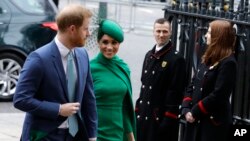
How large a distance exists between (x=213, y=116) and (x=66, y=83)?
2.03 m

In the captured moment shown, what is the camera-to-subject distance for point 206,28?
777 centimetres

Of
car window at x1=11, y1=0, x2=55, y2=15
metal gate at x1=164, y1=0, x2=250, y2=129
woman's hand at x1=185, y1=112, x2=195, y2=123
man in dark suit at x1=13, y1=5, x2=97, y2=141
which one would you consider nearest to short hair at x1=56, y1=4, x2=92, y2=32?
man in dark suit at x1=13, y1=5, x2=97, y2=141

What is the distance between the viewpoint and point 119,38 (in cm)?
602

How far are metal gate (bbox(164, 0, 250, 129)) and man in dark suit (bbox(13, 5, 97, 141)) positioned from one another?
2481 mm

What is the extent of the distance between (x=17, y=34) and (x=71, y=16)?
26.1 ft

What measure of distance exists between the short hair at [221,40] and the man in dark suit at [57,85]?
1.84m

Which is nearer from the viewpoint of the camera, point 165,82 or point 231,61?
point 231,61

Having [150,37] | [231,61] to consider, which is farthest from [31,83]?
[150,37]

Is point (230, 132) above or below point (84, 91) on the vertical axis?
below

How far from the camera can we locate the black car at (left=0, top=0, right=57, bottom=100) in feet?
42.0

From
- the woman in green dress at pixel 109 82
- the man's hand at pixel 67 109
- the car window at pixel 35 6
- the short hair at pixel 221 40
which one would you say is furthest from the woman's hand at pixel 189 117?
the car window at pixel 35 6

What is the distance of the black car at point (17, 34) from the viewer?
1280 centimetres

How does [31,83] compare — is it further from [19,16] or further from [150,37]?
[150,37]

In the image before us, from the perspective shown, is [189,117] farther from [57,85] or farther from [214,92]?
[57,85]
